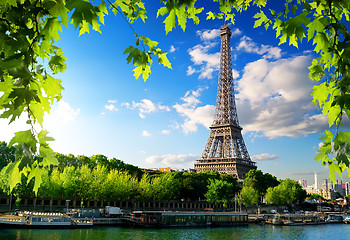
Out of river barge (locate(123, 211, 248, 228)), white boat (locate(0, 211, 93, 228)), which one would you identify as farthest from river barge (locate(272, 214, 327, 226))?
white boat (locate(0, 211, 93, 228))

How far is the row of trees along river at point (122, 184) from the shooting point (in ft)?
184

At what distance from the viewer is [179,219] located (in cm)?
5562

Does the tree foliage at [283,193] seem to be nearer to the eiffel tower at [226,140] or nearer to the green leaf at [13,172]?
the eiffel tower at [226,140]

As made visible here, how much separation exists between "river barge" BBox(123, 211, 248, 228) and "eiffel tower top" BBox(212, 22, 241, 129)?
56.2m

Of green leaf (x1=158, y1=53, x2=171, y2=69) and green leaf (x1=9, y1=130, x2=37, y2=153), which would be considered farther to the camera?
green leaf (x1=158, y1=53, x2=171, y2=69)

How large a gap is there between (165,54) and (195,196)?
8566 centimetres

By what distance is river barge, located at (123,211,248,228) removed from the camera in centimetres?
5303

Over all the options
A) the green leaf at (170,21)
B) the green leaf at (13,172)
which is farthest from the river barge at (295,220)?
the green leaf at (13,172)

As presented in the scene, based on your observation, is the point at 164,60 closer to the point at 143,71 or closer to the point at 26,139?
the point at 143,71

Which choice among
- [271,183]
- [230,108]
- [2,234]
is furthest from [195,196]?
[2,234]

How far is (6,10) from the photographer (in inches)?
152

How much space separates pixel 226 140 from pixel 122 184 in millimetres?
57845

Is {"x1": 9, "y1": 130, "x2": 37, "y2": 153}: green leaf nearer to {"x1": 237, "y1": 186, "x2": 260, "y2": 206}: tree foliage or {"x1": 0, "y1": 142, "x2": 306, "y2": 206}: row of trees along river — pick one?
{"x1": 0, "y1": 142, "x2": 306, "y2": 206}: row of trees along river

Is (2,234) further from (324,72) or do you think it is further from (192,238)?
(324,72)
